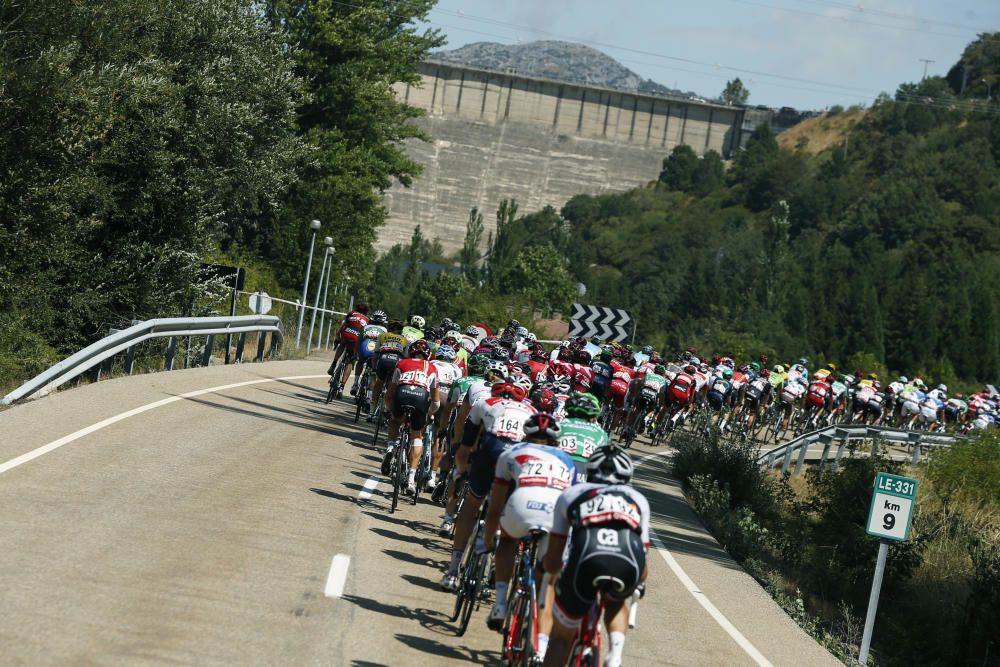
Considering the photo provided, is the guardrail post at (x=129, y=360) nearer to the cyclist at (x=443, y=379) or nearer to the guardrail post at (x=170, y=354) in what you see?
the guardrail post at (x=170, y=354)

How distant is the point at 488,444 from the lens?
429 inches

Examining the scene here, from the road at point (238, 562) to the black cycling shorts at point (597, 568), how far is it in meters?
1.59

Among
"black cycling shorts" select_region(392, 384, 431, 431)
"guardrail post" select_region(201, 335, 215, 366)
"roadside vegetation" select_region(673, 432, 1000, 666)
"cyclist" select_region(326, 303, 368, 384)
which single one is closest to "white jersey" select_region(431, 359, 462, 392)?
"black cycling shorts" select_region(392, 384, 431, 431)

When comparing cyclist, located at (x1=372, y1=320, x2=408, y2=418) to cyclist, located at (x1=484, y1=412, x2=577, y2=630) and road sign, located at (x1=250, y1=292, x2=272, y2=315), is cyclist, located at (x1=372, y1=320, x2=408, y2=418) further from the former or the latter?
road sign, located at (x1=250, y1=292, x2=272, y2=315)

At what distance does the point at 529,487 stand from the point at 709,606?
4934 millimetres

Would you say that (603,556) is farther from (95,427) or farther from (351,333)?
(351,333)

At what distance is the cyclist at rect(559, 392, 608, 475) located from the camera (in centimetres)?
1038

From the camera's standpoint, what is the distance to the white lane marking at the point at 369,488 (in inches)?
607

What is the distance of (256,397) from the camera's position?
24594 mm

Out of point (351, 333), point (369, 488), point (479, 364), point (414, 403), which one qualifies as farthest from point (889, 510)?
point (351, 333)

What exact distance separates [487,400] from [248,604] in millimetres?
2785

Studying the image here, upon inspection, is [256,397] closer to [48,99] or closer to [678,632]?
[48,99]

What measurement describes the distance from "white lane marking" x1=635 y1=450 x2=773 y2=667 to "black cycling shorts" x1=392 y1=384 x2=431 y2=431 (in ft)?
10.6

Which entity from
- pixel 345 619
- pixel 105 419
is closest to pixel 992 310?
pixel 105 419
